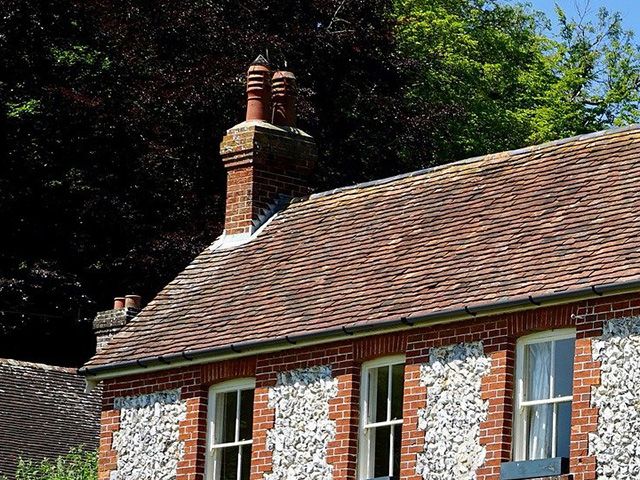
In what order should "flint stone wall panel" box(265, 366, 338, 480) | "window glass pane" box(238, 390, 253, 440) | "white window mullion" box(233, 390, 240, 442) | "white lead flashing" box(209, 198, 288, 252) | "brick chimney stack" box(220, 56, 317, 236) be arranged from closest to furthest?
"flint stone wall panel" box(265, 366, 338, 480)
"window glass pane" box(238, 390, 253, 440)
"white window mullion" box(233, 390, 240, 442)
"white lead flashing" box(209, 198, 288, 252)
"brick chimney stack" box(220, 56, 317, 236)

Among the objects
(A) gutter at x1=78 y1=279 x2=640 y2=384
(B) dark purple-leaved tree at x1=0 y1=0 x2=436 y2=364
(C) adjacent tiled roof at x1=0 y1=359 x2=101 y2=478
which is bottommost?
(A) gutter at x1=78 y1=279 x2=640 y2=384

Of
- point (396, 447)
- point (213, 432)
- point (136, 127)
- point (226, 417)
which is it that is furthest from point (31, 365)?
point (396, 447)

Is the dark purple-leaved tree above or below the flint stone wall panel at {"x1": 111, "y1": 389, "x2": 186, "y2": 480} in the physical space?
above

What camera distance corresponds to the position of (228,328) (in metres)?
29.4

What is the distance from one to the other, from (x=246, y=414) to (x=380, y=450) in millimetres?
2685

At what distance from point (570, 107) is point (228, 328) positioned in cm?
3339

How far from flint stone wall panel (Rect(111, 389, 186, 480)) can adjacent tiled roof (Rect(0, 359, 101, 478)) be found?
374 inches

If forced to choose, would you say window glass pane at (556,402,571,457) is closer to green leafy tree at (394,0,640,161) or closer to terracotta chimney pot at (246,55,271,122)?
terracotta chimney pot at (246,55,271,122)

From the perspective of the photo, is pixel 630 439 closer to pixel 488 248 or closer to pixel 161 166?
pixel 488 248

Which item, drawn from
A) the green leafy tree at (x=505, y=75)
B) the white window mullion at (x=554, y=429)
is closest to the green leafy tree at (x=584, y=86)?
the green leafy tree at (x=505, y=75)

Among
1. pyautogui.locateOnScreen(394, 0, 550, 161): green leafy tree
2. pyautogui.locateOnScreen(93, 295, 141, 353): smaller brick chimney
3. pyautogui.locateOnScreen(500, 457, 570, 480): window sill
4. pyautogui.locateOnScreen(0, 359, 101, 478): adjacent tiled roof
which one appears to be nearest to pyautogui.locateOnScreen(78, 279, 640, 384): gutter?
pyautogui.locateOnScreen(500, 457, 570, 480): window sill

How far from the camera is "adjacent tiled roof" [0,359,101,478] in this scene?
135ft

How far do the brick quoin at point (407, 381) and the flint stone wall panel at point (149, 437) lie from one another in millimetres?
135

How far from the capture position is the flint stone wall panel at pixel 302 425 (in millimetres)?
27672
